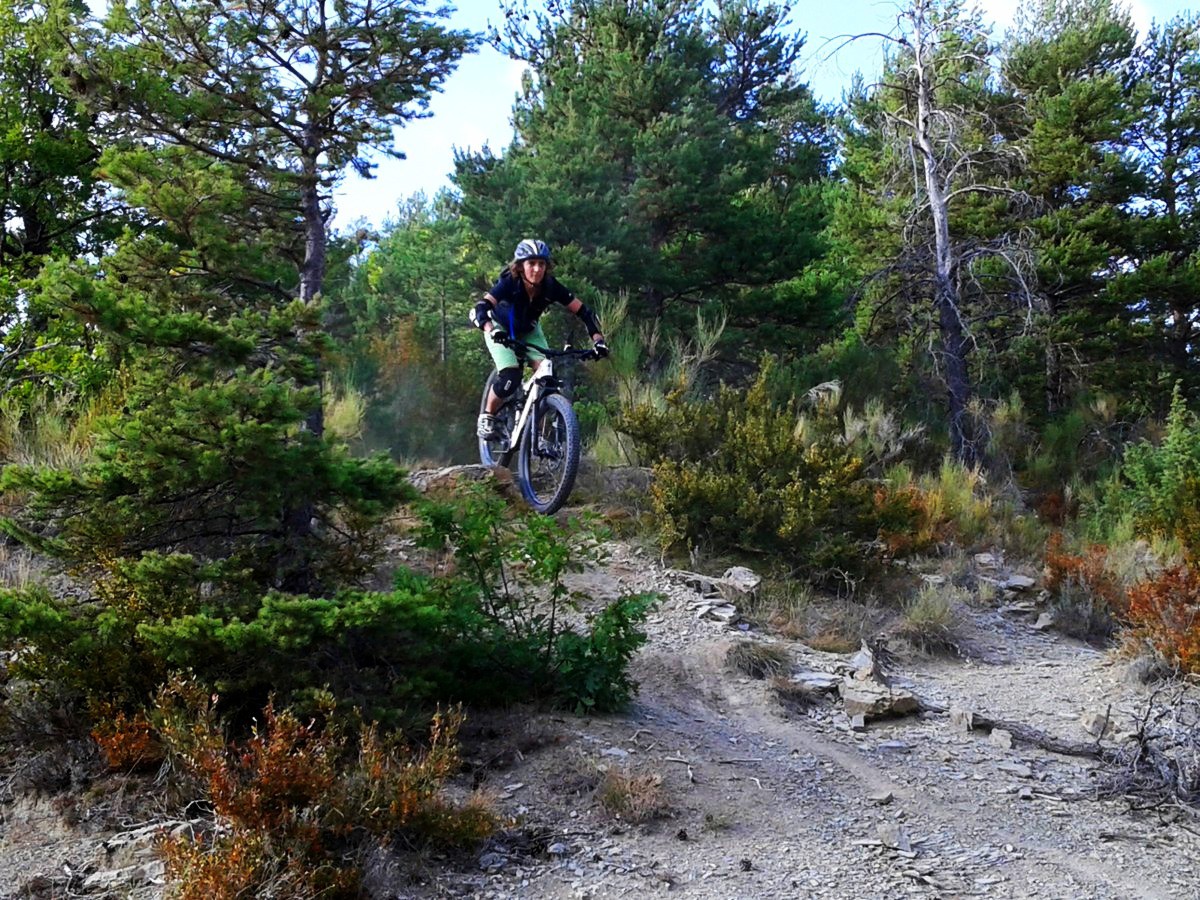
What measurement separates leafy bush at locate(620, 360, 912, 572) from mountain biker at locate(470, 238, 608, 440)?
170cm

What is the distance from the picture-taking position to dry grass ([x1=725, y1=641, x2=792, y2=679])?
7309mm

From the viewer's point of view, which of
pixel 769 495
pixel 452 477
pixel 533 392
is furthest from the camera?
pixel 452 477

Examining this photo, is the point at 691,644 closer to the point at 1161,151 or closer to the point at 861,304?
the point at 861,304

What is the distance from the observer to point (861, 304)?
1755cm

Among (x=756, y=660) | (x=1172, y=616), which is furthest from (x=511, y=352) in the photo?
(x=1172, y=616)

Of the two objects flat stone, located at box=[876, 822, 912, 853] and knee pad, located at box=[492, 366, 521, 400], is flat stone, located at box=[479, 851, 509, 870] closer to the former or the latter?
flat stone, located at box=[876, 822, 912, 853]

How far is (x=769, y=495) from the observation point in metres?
9.38

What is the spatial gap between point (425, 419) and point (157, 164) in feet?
24.9

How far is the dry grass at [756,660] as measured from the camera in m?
7.31

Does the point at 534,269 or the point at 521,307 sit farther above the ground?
the point at 534,269

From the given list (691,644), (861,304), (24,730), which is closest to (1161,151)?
(861,304)

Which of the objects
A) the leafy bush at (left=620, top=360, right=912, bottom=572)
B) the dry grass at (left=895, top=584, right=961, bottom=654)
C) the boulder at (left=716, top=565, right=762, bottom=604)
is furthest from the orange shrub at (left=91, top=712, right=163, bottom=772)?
the dry grass at (left=895, top=584, right=961, bottom=654)

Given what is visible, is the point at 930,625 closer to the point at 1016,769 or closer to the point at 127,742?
the point at 1016,769

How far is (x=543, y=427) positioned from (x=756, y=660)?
2.55 metres
